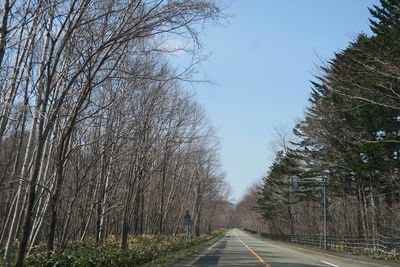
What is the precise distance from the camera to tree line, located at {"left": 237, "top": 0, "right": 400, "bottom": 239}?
16673 mm

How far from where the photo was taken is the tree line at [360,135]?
1667cm

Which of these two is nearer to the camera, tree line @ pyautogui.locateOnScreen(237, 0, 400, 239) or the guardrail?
tree line @ pyautogui.locateOnScreen(237, 0, 400, 239)

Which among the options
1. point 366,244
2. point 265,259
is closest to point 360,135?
point 366,244

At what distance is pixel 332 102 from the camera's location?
81.4 ft

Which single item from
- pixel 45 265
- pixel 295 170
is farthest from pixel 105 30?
pixel 295 170

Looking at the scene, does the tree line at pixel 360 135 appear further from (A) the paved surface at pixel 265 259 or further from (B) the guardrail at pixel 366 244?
(A) the paved surface at pixel 265 259

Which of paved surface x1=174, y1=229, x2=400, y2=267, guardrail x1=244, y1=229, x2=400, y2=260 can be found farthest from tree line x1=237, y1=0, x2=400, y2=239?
paved surface x1=174, y1=229, x2=400, y2=267

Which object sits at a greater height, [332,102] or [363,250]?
[332,102]

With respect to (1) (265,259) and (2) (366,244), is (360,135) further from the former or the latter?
(1) (265,259)

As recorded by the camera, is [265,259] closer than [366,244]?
Yes

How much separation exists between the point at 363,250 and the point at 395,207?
352cm

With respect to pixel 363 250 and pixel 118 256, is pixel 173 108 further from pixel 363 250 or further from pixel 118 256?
pixel 363 250

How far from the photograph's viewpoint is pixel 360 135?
2308 centimetres

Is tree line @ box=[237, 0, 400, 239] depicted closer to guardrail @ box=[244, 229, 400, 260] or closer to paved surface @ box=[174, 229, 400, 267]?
guardrail @ box=[244, 229, 400, 260]
